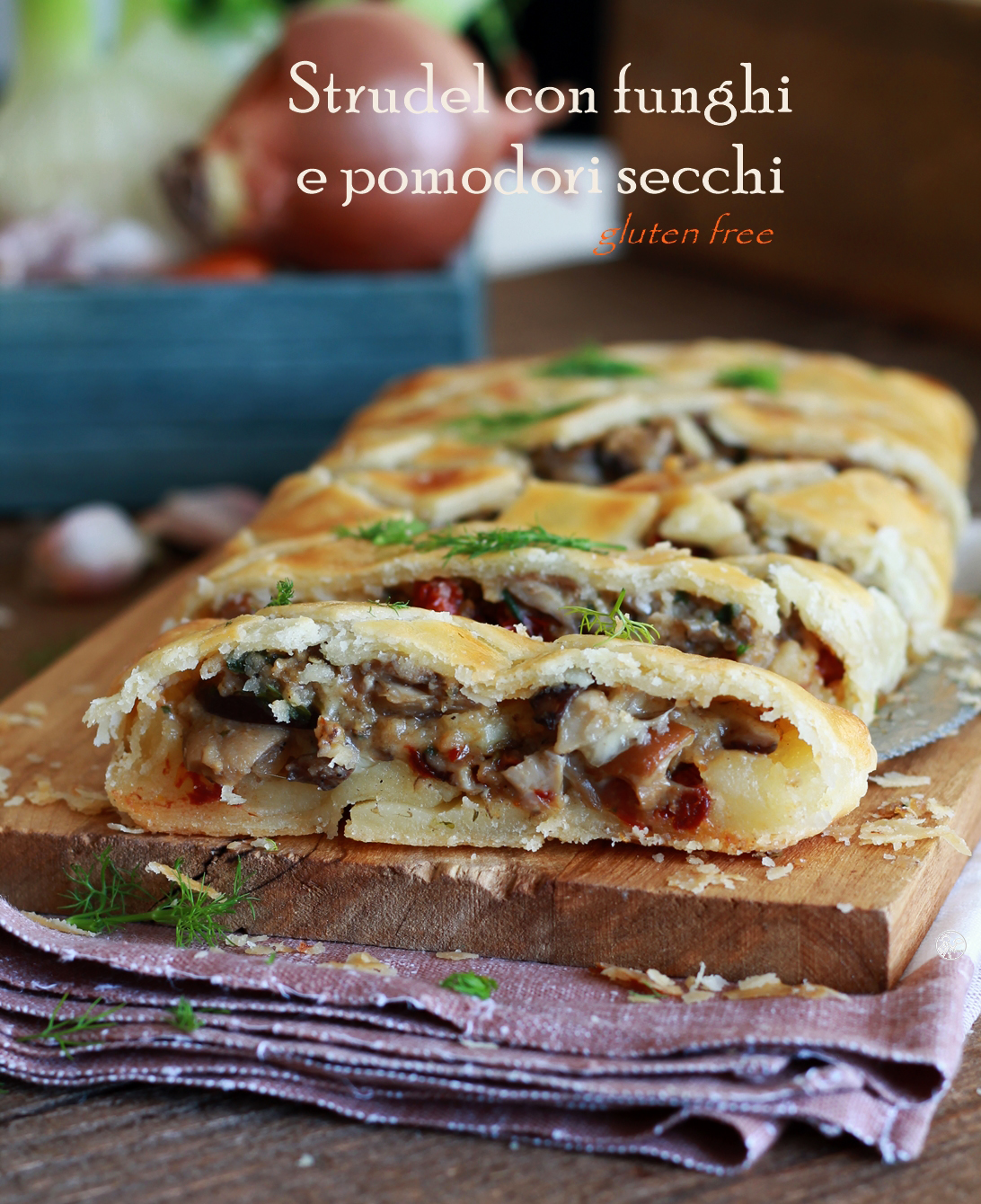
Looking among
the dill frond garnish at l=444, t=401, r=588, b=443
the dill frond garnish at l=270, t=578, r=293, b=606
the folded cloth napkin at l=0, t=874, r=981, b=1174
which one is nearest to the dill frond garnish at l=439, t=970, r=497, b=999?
the folded cloth napkin at l=0, t=874, r=981, b=1174

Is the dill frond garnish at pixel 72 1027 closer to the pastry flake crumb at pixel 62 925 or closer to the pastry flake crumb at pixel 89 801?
the pastry flake crumb at pixel 62 925

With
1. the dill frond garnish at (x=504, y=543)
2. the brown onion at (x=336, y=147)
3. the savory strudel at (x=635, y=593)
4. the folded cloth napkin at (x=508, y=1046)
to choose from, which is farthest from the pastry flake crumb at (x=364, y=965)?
the brown onion at (x=336, y=147)

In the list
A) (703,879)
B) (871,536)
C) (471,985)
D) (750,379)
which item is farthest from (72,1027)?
(750,379)

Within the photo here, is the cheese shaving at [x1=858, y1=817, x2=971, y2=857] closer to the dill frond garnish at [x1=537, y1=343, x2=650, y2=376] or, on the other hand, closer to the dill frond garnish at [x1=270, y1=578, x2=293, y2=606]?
the dill frond garnish at [x1=270, y1=578, x2=293, y2=606]

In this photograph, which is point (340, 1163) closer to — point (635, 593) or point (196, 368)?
point (635, 593)

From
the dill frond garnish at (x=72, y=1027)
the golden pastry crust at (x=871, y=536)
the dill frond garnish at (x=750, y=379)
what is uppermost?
the dill frond garnish at (x=750, y=379)
